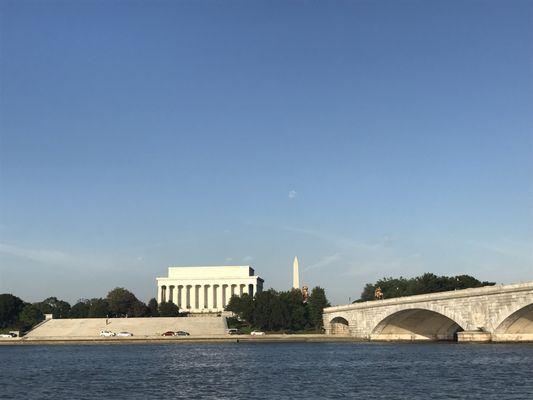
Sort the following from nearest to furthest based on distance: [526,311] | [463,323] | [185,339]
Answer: [526,311], [463,323], [185,339]

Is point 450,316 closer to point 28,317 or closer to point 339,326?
point 339,326

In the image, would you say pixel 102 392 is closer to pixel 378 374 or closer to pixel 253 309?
pixel 378 374

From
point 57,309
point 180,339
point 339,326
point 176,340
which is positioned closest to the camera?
point 176,340

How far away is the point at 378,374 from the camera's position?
161 ft

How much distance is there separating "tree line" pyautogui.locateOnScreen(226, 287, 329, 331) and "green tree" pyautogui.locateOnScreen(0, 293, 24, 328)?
50.0 meters

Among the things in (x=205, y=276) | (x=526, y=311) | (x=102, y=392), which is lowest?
(x=102, y=392)

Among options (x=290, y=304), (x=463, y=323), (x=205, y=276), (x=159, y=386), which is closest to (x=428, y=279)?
(x=290, y=304)

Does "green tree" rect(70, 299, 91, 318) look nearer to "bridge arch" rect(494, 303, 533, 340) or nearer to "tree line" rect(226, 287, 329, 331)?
"tree line" rect(226, 287, 329, 331)

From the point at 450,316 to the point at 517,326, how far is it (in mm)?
8324

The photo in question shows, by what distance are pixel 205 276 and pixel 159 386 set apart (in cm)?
15120

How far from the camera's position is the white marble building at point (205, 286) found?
193 metres

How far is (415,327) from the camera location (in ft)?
331

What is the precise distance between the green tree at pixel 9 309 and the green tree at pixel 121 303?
1960cm

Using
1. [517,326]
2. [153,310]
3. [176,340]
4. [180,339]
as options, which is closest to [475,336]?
[517,326]
